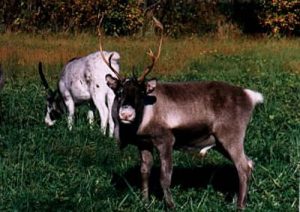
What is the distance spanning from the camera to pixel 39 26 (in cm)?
2981

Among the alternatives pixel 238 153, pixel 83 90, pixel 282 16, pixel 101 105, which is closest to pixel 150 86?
pixel 238 153

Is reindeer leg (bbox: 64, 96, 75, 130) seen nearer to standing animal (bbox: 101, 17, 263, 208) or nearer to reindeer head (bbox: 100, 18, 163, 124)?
standing animal (bbox: 101, 17, 263, 208)

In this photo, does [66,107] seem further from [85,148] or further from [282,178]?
[282,178]

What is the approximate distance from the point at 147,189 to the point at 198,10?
24.5 m

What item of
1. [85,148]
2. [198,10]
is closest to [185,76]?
[85,148]

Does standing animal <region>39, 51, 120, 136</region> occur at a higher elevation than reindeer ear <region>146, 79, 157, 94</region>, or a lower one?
lower

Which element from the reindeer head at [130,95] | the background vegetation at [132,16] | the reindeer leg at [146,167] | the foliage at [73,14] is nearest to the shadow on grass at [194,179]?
the reindeer leg at [146,167]

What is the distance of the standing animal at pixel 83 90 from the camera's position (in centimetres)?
1248

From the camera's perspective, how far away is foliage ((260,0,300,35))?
1201 inches

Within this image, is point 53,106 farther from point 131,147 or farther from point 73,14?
point 73,14

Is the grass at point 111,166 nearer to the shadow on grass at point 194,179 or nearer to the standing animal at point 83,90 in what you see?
the shadow on grass at point 194,179

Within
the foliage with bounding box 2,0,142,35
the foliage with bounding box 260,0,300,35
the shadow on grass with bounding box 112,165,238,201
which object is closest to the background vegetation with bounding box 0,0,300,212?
the shadow on grass with bounding box 112,165,238,201

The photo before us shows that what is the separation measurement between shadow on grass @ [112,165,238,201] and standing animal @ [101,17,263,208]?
1.77 ft

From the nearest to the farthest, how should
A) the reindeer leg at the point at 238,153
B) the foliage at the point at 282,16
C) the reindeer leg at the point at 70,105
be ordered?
1. the reindeer leg at the point at 238,153
2. the reindeer leg at the point at 70,105
3. the foliage at the point at 282,16
